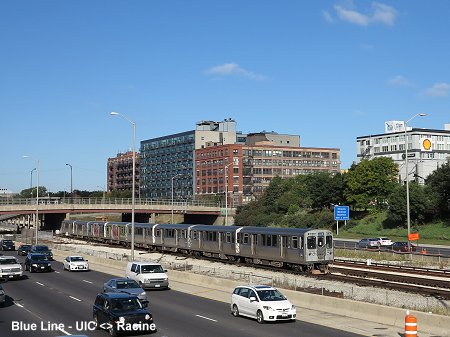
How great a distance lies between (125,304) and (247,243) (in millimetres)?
27296

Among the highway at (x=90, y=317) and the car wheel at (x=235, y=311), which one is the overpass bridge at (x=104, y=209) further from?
the car wheel at (x=235, y=311)

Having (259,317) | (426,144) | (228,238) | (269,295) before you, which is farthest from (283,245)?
(426,144)

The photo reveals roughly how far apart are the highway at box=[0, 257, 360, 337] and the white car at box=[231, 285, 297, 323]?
31 centimetres

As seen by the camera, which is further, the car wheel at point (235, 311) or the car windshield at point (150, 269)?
the car windshield at point (150, 269)

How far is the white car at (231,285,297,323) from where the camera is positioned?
75.0 feet

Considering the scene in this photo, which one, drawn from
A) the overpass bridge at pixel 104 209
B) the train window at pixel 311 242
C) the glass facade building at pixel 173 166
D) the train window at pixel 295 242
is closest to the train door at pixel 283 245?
the train window at pixel 295 242

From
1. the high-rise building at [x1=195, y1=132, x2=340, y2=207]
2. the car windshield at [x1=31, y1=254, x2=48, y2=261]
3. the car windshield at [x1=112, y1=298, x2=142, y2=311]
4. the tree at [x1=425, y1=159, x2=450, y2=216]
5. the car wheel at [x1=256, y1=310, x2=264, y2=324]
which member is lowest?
the car wheel at [x1=256, y1=310, x2=264, y2=324]

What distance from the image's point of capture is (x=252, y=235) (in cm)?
4662

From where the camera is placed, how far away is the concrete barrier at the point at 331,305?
20031 mm

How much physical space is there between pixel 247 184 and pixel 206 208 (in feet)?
144

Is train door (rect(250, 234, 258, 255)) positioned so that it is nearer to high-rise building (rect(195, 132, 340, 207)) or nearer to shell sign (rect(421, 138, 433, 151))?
high-rise building (rect(195, 132, 340, 207))

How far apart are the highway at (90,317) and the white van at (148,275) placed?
19.2 inches

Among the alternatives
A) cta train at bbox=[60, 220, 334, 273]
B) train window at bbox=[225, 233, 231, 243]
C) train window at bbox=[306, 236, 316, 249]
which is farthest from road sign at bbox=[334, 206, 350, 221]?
train window at bbox=[306, 236, 316, 249]

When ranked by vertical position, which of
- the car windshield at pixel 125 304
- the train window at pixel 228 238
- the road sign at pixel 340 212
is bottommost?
the car windshield at pixel 125 304
